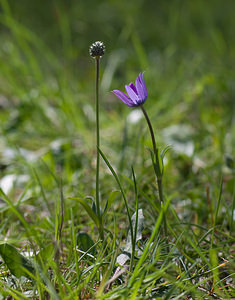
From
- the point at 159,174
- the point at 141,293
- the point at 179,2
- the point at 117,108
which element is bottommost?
the point at 141,293

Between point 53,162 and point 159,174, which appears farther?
point 53,162

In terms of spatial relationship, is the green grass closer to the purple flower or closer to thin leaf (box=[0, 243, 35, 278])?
thin leaf (box=[0, 243, 35, 278])

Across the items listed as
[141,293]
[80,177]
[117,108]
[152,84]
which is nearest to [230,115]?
[152,84]

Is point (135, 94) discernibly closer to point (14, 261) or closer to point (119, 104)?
point (14, 261)

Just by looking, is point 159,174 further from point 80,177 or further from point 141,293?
point 80,177

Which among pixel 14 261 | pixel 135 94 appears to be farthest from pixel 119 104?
pixel 14 261

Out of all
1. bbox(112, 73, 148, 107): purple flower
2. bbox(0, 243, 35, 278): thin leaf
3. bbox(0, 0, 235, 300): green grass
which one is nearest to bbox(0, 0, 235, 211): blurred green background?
bbox(0, 0, 235, 300): green grass
